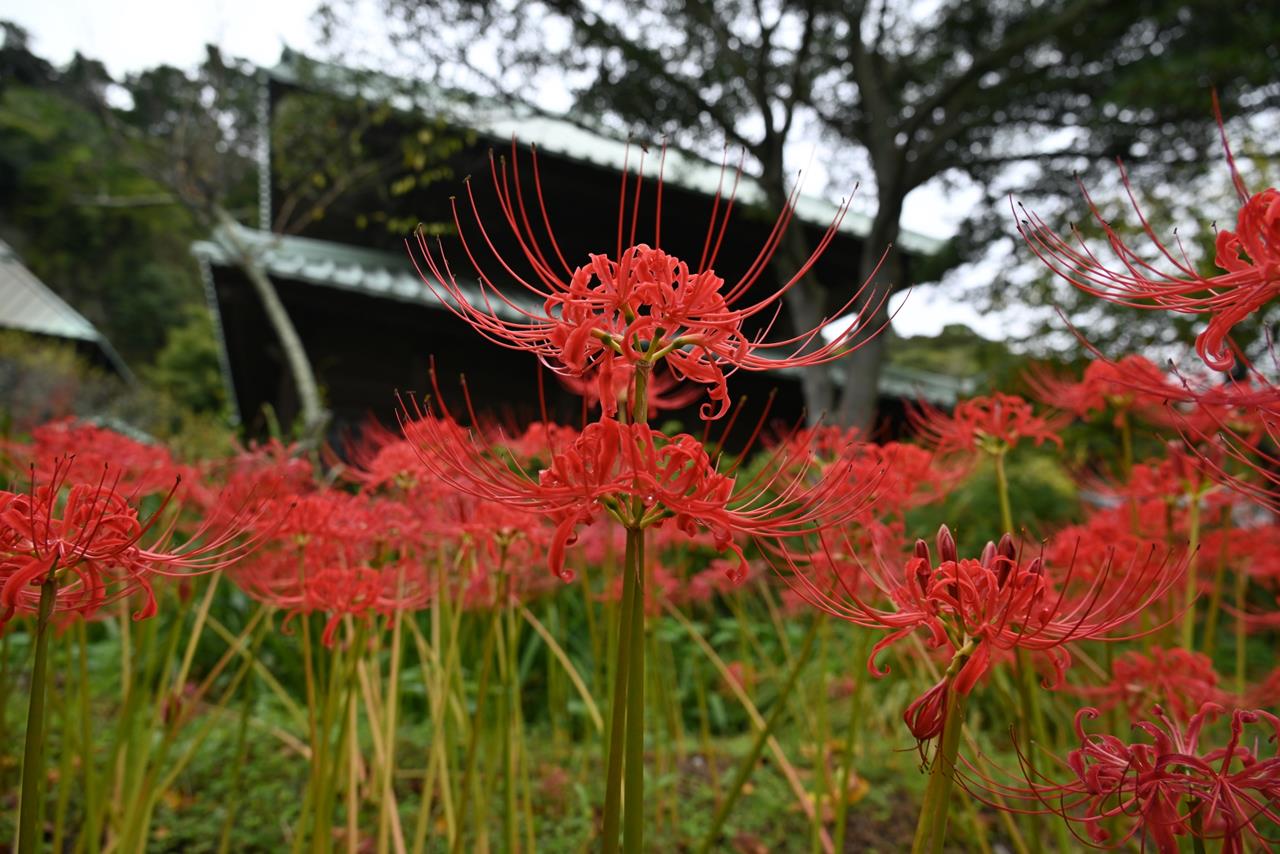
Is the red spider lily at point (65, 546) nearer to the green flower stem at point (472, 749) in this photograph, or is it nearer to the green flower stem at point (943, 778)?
the green flower stem at point (472, 749)

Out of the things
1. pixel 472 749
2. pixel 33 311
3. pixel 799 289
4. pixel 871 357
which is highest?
pixel 33 311

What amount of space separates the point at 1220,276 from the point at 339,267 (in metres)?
7.62

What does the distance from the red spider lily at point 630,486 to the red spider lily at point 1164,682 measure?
1.00 metres

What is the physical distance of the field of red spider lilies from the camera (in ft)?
2.77

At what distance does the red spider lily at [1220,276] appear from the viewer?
79 centimetres

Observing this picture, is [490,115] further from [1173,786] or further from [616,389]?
[1173,786]

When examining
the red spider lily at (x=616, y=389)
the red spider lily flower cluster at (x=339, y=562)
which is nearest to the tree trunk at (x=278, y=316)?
the red spider lily flower cluster at (x=339, y=562)

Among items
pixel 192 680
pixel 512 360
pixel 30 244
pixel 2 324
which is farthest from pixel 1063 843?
pixel 30 244

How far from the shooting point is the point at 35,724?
0.88m

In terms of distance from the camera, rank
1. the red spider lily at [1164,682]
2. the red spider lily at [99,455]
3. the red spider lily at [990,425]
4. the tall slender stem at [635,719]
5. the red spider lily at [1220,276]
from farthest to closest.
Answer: the red spider lily at [99,455], the red spider lily at [990,425], the red spider lily at [1164,682], the tall slender stem at [635,719], the red spider lily at [1220,276]

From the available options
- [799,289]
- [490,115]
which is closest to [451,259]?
[490,115]

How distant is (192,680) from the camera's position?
13.8 feet

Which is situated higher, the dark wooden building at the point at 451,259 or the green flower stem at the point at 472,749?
the dark wooden building at the point at 451,259

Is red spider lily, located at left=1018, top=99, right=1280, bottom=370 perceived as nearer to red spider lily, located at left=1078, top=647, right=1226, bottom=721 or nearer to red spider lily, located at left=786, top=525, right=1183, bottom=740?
red spider lily, located at left=786, top=525, right=1183, bottom=740
